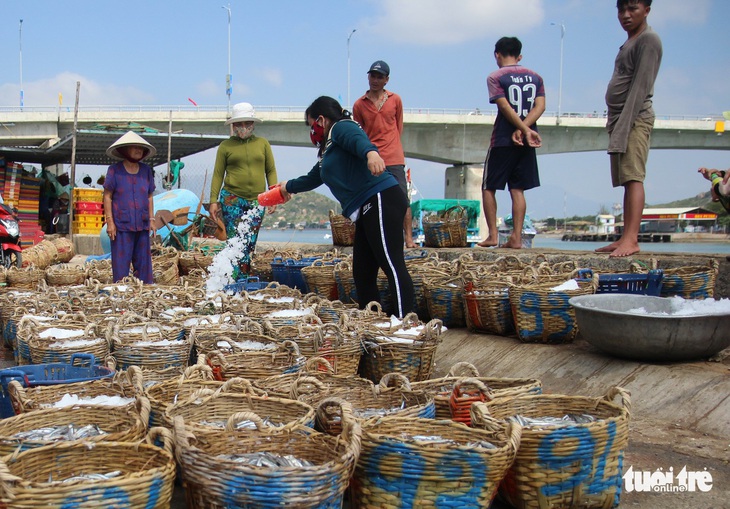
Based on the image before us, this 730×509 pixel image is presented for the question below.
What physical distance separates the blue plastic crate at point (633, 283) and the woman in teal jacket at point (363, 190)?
1345 millimetres

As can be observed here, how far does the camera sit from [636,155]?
16.9 ft

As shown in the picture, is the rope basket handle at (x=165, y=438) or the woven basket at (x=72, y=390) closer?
the rope basket handle at (x=165, y=438)

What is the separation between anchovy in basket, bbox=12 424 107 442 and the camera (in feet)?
7.14

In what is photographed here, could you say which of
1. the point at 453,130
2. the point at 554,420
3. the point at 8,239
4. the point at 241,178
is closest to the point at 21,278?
the point at 241,178

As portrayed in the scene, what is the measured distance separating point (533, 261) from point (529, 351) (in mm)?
1614

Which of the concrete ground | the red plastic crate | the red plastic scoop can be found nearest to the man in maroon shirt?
the red plastic scoop

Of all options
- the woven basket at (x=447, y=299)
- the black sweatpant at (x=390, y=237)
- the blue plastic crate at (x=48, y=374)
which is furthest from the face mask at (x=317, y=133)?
the blue plastic crate at (x=48, y=374)

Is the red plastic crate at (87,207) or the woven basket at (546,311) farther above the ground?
the red plastic crate at (87,207)

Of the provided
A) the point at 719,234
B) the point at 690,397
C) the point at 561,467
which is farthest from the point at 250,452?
the point at 719,234

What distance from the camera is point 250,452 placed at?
2.10m

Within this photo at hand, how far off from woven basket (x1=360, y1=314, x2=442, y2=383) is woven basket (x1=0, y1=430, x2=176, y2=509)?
1.79m

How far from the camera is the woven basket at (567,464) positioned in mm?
2133

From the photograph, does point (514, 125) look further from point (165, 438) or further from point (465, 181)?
point (465, 181)

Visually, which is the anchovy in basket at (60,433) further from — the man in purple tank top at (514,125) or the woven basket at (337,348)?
the man in purple tank top at (514,125)
